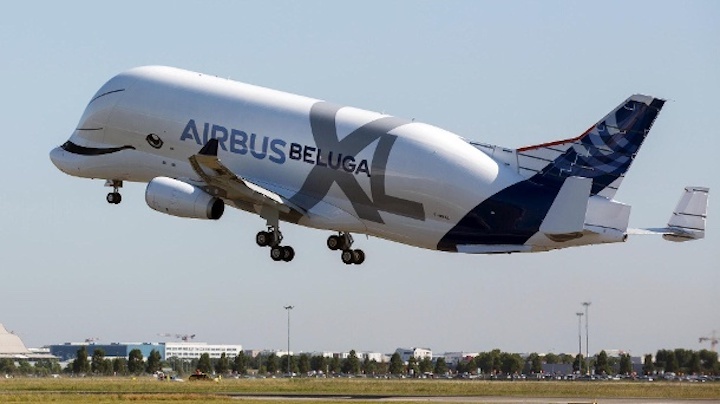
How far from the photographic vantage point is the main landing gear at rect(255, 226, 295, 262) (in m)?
88.7

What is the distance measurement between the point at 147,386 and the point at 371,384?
17.3 meters

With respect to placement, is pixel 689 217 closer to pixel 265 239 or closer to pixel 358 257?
pixel 358 257

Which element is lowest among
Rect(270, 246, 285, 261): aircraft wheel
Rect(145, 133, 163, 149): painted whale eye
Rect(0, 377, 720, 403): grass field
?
Rect(0, 377, 720, 403): grass field

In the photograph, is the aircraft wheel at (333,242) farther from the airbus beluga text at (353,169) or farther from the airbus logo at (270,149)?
the airbus logo at (270,149)

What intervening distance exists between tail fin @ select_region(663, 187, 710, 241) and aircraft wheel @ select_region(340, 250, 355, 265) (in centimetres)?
1992

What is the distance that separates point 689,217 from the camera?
79500 millimetres

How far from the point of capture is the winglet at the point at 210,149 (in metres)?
83.6

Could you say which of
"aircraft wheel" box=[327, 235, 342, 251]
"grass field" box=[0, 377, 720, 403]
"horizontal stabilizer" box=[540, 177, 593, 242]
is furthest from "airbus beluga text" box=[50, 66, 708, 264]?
"grass field" box=[0, 377, 720, 403]

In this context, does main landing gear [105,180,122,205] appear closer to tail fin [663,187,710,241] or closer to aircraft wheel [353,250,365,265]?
aircraft wheel [353,250,365,265]

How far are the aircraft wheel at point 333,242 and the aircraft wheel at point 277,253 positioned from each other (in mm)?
4401

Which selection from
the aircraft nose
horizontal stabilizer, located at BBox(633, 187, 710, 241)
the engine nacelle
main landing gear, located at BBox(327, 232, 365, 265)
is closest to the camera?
horizontal stabilizer, located at BBox(633, 187, 710, 241)

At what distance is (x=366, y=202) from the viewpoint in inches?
3334

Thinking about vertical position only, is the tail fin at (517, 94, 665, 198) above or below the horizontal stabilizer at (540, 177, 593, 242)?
above

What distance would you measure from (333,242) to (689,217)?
22.0m
